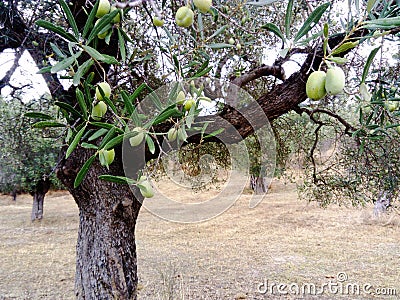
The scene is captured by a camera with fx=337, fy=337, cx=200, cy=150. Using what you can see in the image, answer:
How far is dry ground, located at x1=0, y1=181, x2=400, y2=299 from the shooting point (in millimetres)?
4824

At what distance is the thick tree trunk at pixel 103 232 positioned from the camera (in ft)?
9.16

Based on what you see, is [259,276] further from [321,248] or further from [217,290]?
[321,248]

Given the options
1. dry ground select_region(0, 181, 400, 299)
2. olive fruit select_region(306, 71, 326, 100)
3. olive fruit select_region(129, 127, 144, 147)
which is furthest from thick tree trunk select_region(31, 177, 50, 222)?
olive fruit select_region(306, 71, 326, 100)

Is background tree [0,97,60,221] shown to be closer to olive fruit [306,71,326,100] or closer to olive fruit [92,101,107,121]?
olive fruit [92,101,107,121]

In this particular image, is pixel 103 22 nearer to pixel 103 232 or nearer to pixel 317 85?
pixel 317 85

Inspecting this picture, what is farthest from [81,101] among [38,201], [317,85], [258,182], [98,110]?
[38,201]

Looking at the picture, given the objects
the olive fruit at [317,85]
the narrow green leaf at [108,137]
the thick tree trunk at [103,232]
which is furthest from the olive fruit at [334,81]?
the thick tree trunk at [103,232]

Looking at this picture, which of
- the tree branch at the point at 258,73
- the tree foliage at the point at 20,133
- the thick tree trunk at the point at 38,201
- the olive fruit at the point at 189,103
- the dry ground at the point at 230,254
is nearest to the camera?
the olive fruit at the point at 189,103

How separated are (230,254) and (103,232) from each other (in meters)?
4.46

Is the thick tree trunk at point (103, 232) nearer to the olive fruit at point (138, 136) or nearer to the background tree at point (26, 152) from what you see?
the background tree at point (26, 152)

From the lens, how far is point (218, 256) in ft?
22.0

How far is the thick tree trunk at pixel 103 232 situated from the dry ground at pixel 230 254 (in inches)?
25.7

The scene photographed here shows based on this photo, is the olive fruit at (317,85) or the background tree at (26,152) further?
the background tree at (26,152)

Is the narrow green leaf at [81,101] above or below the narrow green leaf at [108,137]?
above
